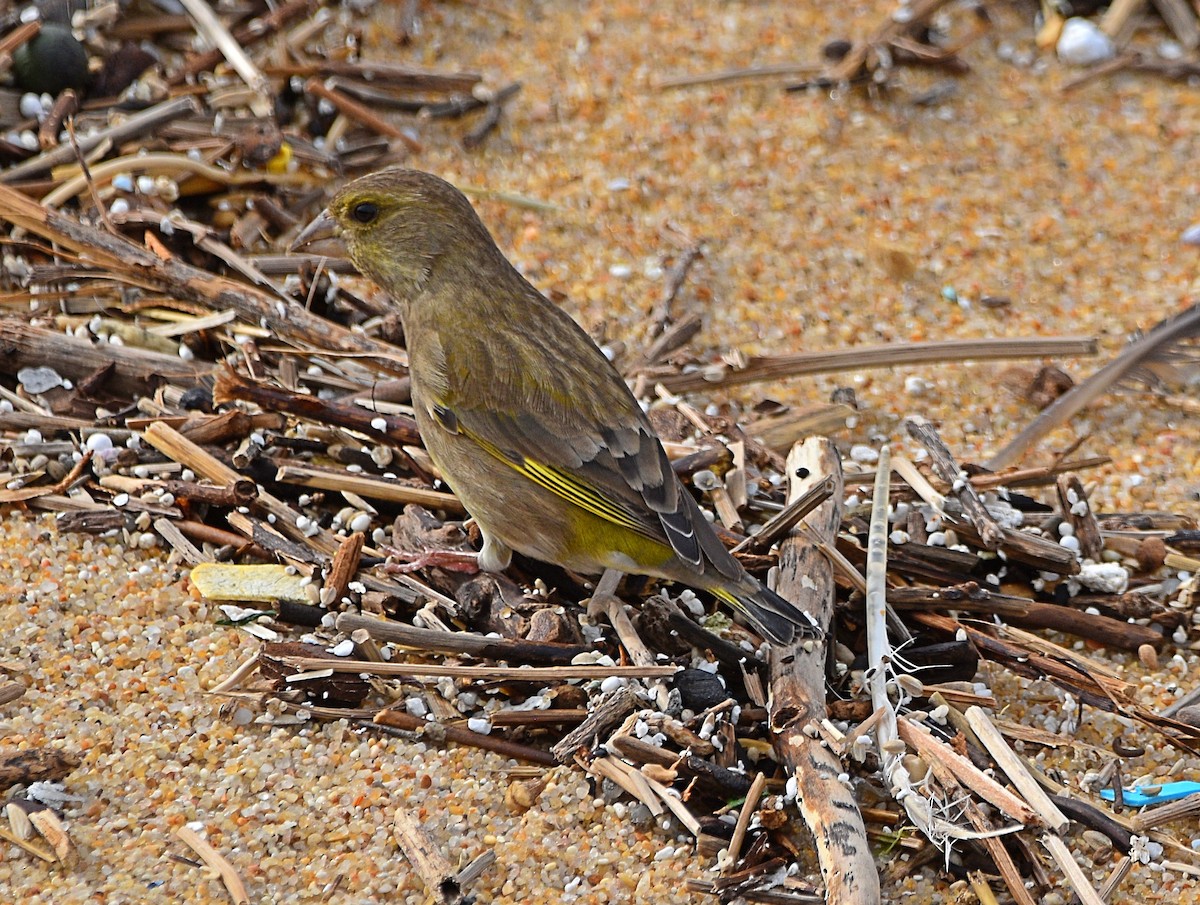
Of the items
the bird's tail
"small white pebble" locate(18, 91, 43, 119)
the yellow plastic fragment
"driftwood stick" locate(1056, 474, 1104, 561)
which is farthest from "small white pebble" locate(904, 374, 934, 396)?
"small white pebble" locate(18, 91, 43, 119)

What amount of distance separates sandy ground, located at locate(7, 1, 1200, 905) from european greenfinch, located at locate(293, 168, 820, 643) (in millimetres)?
752

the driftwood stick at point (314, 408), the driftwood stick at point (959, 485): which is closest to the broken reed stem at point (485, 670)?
the driftwood stick at point (314, 408)

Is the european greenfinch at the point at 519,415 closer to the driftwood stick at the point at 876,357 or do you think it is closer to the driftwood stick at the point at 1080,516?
the driftwood stick at the point at 876,357

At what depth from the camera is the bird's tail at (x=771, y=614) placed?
387 centimetres

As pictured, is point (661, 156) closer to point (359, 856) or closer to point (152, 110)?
point (152, 110)

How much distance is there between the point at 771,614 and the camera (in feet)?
12.8

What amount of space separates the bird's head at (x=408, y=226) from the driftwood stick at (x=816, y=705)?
133 centimetres

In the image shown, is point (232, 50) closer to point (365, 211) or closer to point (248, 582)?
point (365, 211)

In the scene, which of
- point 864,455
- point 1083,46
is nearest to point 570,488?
point 864,455

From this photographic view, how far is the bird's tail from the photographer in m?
3.87

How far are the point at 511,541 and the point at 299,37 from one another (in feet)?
11.4

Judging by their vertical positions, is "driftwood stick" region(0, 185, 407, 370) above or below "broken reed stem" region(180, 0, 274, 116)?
below

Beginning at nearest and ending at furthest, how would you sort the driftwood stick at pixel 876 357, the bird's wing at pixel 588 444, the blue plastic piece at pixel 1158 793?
the blue plastic piece at pixel 1158 793 < the bird's wing at pixel 588 444 < the driftwood stick at pixel 876 357

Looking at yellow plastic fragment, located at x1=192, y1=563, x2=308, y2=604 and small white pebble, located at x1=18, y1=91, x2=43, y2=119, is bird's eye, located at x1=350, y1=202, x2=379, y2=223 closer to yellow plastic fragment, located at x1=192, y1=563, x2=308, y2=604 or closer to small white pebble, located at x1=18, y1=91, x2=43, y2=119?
yellow plastic fragment, located at x1=192, y1=563, x2=308, y2=604
